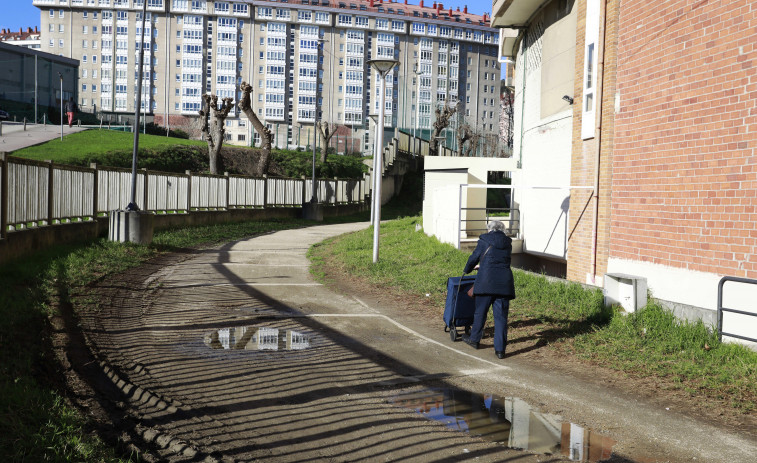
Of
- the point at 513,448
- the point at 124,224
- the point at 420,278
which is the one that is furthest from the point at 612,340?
the point at 124,224

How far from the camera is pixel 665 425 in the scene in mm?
6109

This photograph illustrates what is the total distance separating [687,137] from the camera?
31.0 feet

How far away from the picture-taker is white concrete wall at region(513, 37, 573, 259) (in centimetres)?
1528

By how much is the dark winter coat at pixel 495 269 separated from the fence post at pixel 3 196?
797 cm

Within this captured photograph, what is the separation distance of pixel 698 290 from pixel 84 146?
44050mm

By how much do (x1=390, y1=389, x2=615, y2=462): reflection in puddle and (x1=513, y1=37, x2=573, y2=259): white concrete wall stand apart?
8.01 metres

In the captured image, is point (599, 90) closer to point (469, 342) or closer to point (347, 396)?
point (469, 342)

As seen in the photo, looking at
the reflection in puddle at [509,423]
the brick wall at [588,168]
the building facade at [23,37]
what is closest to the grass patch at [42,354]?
the reflection in puddle at [509,423]

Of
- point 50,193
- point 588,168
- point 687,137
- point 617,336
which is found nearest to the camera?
point 617,336

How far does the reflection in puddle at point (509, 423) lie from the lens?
542 centimetres

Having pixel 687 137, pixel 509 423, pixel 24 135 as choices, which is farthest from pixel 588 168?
pixel 24 135

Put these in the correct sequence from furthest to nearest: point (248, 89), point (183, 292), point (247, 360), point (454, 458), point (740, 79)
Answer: point (248, 89) < point (183, 292) < point (740, 79) < point (247, 360) < point (454, 458)

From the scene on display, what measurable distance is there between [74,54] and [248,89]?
75005 mm

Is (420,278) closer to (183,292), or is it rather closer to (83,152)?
(183,292)
